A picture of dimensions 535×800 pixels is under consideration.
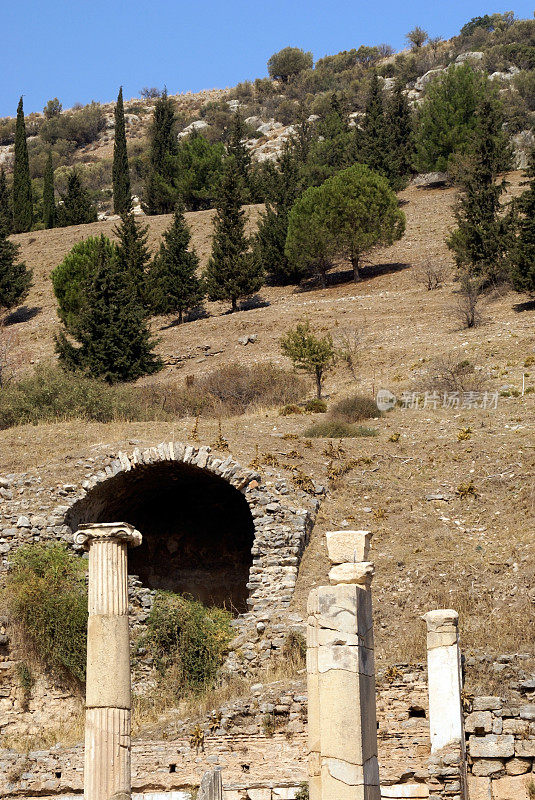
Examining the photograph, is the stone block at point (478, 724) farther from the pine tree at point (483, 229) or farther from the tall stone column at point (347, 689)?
the pine tree at point (483, 229)

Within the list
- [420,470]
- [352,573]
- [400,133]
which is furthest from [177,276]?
[352,573]

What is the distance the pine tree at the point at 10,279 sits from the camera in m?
61.6

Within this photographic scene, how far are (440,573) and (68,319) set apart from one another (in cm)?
3306

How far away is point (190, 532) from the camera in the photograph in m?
30.3

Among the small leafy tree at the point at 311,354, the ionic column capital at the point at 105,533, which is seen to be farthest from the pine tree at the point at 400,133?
the ionic column capital at the point at 105,533

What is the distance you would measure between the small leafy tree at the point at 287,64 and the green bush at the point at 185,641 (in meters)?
121

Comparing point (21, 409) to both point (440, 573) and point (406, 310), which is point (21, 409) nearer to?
point (440, 573)

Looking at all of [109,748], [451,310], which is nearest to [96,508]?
[109,748]

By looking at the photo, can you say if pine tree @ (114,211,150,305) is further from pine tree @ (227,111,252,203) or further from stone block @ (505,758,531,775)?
stone block @ (505,758,531,775)

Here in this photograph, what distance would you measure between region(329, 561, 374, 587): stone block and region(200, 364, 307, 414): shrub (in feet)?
80.1

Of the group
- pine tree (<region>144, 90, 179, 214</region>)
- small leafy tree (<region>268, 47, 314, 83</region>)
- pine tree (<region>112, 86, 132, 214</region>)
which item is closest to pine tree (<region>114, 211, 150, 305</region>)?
pine tree (<region>112, 86, 132, 214</region>)

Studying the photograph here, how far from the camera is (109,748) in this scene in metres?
14.3

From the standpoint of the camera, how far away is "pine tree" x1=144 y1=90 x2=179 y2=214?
76312 mm

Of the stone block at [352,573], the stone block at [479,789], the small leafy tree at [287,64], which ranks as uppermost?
the small leafy tree at [287,64]
